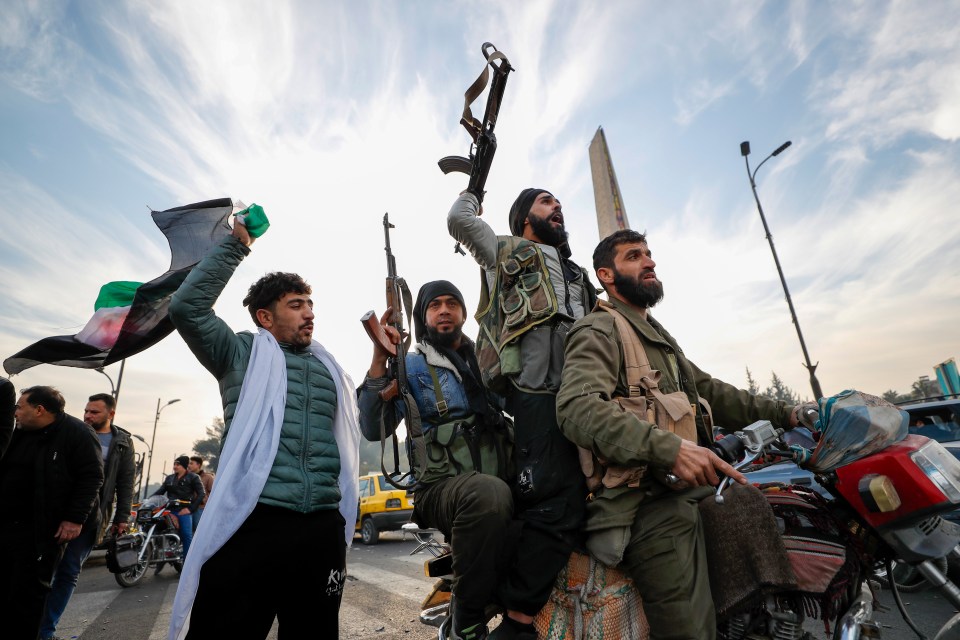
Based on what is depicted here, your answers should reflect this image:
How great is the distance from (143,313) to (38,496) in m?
1.88

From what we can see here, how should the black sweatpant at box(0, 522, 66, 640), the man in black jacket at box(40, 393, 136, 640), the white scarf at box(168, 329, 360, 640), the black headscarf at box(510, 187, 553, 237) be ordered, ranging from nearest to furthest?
the white scarf at box(168, 329, 360, 640) < the black headscarf at box(510, 187, 553, 237) < the black sweatpant at box(0, 522, 66, 640) < the man in black jacket at box(40, 393, 136, 640)

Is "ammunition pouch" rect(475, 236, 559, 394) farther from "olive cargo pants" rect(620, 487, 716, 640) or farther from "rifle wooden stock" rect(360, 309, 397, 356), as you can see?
"olive cargo pants" rect(620, 487, 716, 640)

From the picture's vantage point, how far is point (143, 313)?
288 centimetres

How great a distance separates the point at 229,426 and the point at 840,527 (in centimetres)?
242

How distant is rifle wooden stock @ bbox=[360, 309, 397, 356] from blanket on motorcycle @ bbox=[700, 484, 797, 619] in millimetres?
1503

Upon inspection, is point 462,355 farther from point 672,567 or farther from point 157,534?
point 157,534

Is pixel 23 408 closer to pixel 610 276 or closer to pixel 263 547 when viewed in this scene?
pixel 263 547

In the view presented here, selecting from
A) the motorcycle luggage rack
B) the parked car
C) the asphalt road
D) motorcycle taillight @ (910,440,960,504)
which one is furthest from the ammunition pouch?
the parked car

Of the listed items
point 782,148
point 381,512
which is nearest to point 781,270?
point 782,148

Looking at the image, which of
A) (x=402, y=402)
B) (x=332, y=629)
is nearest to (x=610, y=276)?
(x=402, y=402)

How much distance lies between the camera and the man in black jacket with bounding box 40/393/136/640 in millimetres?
4465

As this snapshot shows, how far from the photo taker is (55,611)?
169 inches

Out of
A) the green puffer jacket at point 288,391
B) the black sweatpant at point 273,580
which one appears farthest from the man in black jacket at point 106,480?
the black sweatpant at point 273,580

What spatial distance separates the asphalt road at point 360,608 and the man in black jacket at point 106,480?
739mm
